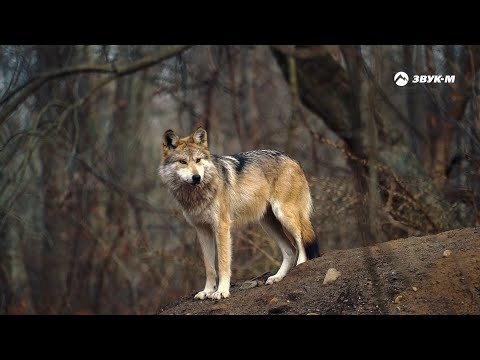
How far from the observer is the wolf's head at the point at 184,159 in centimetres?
754

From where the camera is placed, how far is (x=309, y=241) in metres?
8.30

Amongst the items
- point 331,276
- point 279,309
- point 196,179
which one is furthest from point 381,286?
point 196,179

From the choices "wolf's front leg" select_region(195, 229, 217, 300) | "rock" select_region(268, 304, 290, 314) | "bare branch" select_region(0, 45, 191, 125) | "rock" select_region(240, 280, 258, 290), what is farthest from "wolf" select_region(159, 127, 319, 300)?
"bare branch" select_region(0, 45, 191, 125)

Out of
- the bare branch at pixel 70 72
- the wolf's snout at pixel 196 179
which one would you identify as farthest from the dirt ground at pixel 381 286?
the bare branch at pixel 70 72

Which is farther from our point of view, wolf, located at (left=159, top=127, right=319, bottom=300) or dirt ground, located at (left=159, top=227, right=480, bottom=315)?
wolf, located at (left=159, top=127, right=319, bottom=300)

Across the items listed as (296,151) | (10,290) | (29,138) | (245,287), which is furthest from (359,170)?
(10,290)

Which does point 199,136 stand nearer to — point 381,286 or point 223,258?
point 223,258

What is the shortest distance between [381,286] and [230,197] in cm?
212

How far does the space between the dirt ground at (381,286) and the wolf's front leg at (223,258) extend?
109 mm

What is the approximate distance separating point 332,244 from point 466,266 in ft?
23.1

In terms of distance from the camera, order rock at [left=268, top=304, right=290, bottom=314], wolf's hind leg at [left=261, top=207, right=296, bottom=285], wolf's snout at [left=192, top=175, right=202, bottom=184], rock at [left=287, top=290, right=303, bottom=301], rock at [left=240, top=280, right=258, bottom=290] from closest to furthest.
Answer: rock at [left=268, top=304, right=290, bottom=314]
rock at [left=287, top=290, right=303, bottom=301]
wolf's snout at [left=192, top=175, right=202, bottom=184]
rock at [left=240, top=280, right=258, bottom=290]
wolf's hind leg at [left=261, top=207, right=296, bottom=285]

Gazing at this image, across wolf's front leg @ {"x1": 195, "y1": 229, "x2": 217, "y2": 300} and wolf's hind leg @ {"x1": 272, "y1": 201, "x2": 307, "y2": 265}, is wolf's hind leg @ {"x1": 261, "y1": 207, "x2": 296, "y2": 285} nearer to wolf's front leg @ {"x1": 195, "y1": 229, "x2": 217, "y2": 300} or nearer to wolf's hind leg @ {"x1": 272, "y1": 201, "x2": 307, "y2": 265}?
wolf's hind leg @ {"x1": 272, "y1": 201, "x2": 307, "y2": 265}

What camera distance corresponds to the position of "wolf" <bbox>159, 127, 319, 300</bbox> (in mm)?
7688
